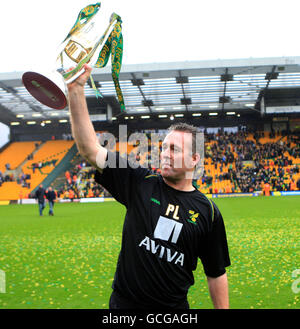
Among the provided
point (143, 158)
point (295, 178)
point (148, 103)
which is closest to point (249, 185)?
point (295, 178)

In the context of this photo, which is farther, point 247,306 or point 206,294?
point 206,294

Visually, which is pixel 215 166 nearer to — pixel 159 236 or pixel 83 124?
pixel 159 236

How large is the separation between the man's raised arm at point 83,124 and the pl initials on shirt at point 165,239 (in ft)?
1.90

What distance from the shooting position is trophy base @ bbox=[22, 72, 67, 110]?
203 cm

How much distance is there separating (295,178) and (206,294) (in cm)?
3588

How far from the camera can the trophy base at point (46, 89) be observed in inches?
80.0

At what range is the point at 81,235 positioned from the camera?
13.2 m

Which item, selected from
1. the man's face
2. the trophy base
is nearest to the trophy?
the trophy base

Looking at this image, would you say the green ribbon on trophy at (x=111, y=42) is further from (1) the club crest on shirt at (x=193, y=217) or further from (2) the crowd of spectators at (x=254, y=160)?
(2) the crowd of spectators at (x=254, y=160)

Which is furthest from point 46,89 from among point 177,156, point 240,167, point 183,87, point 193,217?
point 240,167

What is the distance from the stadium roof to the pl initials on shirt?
76.6 feet

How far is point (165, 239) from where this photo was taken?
2498 mm

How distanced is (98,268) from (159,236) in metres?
6.14
